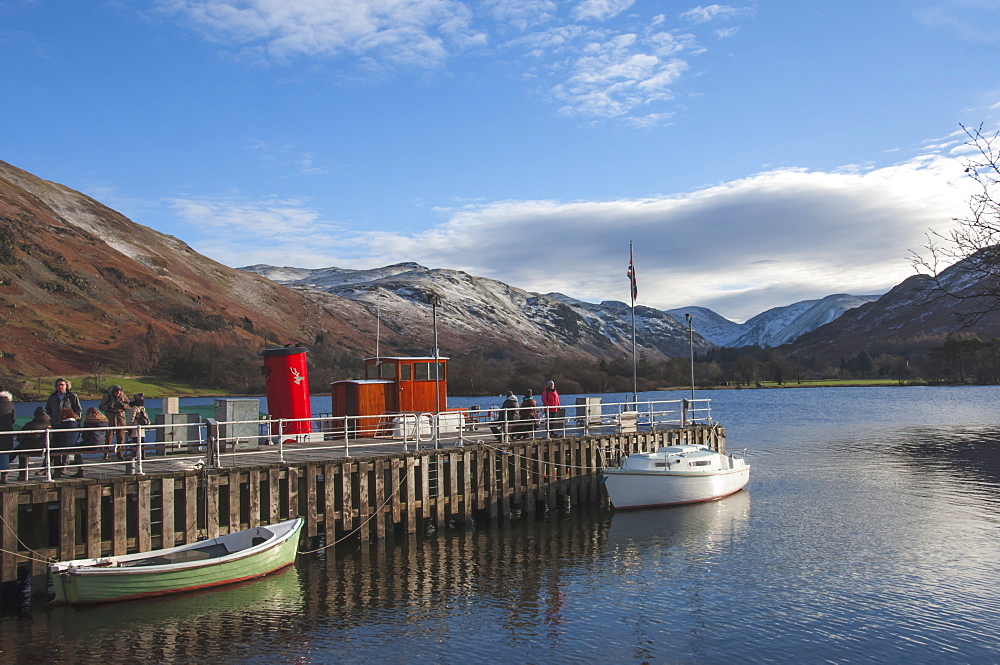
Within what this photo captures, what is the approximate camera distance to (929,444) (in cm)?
6084

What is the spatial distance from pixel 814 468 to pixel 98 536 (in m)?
41.1

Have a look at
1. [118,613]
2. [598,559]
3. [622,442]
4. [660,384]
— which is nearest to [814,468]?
[622,442]

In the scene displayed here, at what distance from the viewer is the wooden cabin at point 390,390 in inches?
1282

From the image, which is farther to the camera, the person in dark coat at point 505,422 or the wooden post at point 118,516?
the person in dark coat at point 505,422

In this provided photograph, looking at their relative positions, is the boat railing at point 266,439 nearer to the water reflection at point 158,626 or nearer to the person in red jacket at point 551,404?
the person in red jacket at point 551,404

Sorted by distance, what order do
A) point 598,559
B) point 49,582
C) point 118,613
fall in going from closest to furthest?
1. point 118,613
2. point 49,582
3. point 598,559

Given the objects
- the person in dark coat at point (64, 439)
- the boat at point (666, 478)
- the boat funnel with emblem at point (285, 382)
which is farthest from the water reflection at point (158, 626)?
the boat at point (666, 478)

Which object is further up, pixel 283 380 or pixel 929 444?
pixel 283 380

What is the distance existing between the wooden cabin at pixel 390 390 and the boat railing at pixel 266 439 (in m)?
0.66

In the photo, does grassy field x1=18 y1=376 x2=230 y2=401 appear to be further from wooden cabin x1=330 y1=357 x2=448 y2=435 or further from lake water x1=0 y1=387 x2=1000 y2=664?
lake water x1=0 y1=387 x2=1000 y2=664

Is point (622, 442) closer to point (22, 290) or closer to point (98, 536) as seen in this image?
point (98, 536)

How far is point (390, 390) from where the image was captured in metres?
33.1

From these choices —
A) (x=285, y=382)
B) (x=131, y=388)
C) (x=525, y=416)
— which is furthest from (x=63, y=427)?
(x=131, y=388)

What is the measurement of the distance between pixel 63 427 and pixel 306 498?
7.36 metres
